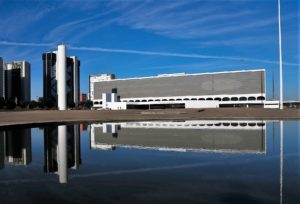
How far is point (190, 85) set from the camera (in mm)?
145875

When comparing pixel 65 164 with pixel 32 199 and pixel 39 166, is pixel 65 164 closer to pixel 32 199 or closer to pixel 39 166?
pixel 39 166

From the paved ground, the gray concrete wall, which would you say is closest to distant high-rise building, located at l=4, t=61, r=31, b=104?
the gray concrete wall

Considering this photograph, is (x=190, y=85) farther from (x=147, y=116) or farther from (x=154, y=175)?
(x=154, y=175)

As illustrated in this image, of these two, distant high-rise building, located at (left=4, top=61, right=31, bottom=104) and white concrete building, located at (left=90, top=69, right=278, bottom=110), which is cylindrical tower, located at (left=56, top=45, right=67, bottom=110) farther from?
distant high-rise building, located at (left=4, top=61, right=31, bottom=104)

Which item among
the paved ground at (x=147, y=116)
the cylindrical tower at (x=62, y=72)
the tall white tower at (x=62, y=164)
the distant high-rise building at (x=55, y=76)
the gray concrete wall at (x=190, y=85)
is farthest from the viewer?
the distant high-rise building at (x=55, y=76)

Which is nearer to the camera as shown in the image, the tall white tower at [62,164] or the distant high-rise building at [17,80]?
the tall white tower at [62,164]

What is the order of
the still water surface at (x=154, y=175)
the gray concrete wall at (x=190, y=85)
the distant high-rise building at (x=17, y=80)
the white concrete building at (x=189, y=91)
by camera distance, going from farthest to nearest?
the distant high-rise building at (x=17, y=80) → the gray concrete wall at (x=190, y=85) → the white concrete building at (x=189, y=91) → the still water surface at (x=154, y=175)

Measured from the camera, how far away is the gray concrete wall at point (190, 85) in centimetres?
13250

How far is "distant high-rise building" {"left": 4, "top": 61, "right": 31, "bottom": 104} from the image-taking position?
168125 mm

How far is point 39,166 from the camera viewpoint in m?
12.5

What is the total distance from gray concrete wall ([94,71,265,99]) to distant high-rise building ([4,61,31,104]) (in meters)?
33.5

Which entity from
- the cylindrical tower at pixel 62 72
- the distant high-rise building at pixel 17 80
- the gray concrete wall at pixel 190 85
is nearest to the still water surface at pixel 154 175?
the cylindrical tower at pixel 62 72

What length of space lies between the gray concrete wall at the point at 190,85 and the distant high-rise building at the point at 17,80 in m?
33.5

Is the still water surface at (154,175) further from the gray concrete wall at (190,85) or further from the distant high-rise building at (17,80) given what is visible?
the distant high-rise building at (17,80)
